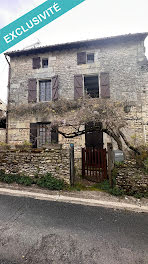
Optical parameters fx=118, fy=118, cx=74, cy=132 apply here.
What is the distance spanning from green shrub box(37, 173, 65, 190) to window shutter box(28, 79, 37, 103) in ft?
19.7

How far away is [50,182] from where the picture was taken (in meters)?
4.58

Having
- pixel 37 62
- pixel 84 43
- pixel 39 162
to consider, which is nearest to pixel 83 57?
pixel 84 43

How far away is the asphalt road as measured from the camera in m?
1.92

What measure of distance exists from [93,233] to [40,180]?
2.86 meters

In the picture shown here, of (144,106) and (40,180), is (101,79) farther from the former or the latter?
(40,180)

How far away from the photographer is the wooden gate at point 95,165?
16.6ft

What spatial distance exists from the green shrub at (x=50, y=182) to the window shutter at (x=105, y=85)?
605cm

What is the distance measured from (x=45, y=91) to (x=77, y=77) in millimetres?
2664

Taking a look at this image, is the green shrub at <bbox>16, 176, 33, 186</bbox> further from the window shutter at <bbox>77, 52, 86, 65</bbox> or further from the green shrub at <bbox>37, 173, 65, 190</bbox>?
the window shutter at <bbox>77, 52, 86, 65</bbox>

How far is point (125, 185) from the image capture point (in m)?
4.14

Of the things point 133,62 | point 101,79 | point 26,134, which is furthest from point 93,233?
point 133,62

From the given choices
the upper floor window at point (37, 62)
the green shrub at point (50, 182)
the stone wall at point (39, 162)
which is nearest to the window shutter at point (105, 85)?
the upper floor window at point (37, 62)

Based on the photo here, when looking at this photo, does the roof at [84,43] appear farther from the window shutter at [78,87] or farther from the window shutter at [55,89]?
the window shutter at [78,87]

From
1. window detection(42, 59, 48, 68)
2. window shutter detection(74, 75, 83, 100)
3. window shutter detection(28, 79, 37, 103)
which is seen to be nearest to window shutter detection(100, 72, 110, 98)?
window shutter detection(74, 75, 83, 100)
